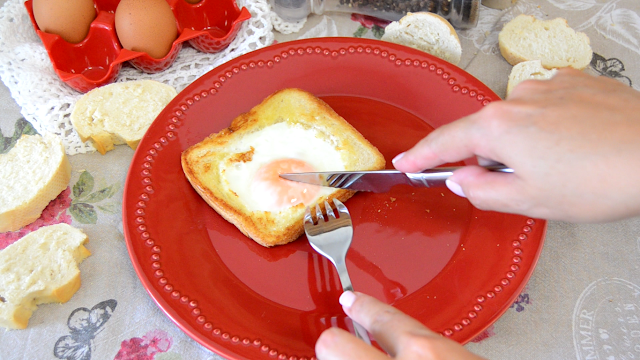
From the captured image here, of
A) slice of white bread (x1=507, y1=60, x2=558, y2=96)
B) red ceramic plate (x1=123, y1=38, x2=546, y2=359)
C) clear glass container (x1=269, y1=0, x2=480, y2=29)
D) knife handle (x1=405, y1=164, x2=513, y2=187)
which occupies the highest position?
clear glass container (x1=269, y1=0, x2=480, y2=29)

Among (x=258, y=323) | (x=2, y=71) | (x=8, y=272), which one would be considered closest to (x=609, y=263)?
(x=258, y=323)

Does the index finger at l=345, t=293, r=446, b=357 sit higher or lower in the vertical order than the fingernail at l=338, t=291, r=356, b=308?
higher

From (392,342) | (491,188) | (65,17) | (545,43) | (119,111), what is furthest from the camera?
(545,43)

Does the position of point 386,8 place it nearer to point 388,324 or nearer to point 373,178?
point 373,178

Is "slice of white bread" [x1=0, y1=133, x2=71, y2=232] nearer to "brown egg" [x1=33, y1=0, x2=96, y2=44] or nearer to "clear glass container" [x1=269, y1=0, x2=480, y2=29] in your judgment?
"brown egg" [x1=33, y1=0, x2=96, y2=44]

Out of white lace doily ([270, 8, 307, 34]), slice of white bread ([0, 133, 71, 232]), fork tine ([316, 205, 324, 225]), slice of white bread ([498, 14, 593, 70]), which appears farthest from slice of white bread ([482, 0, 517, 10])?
slice of white bread ([0, 133, 71, 232])

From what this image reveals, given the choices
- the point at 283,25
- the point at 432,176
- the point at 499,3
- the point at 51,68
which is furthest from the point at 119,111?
the point at 499,3
